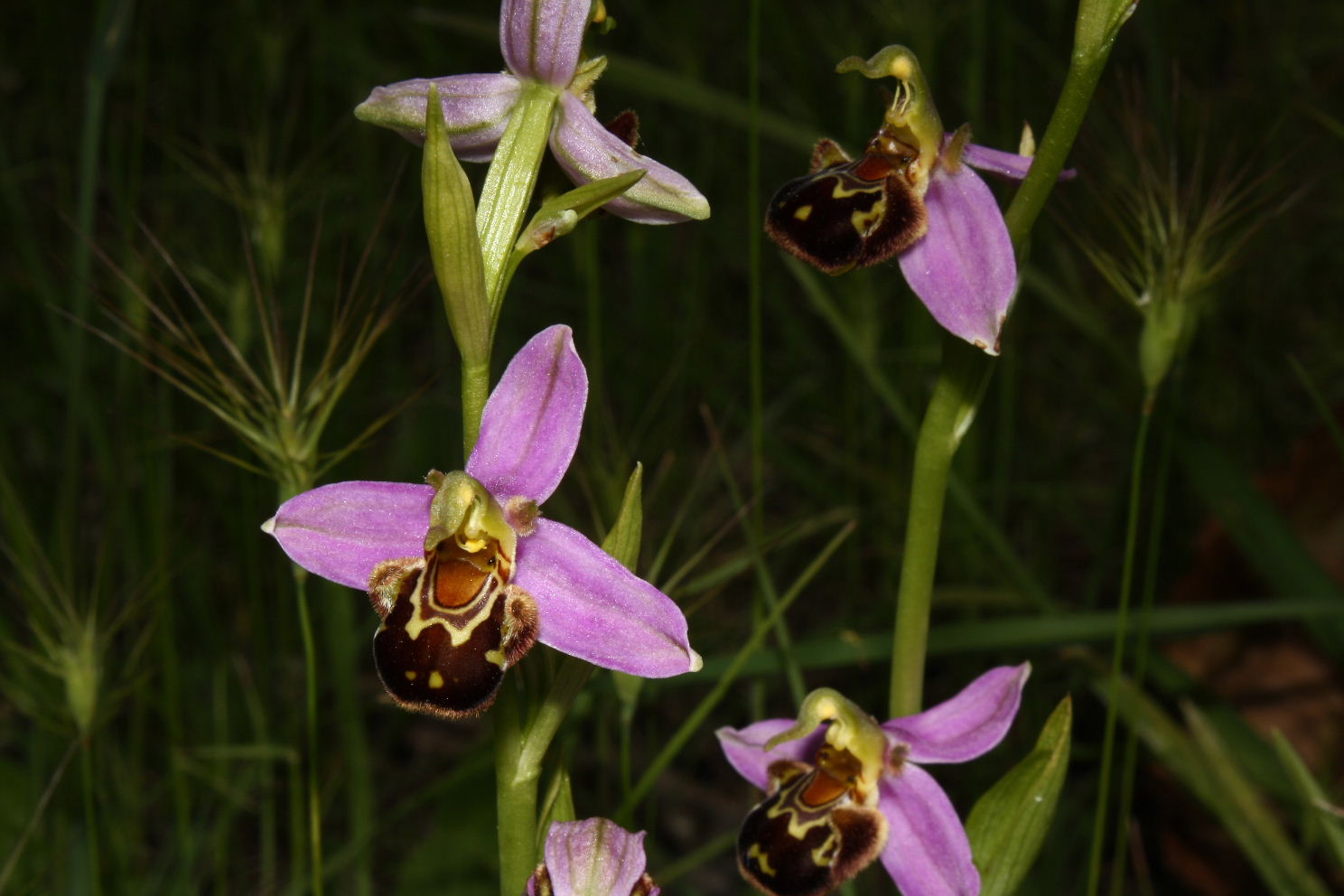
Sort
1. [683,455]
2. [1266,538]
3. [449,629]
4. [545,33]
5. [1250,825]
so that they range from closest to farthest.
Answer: [449,629] → [545,33] → [1250,825] → [1266,538] → [683,455]

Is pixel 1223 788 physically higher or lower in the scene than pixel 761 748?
lower

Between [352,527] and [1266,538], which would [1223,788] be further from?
[352,527]

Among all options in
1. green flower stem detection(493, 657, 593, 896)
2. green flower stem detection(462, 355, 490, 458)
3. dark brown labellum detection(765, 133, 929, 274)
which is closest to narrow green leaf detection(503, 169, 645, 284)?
green flower stem detection(462, 355, 490, 458)

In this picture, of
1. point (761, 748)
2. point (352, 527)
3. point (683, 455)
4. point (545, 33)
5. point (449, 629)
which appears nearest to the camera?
point (449, 629)

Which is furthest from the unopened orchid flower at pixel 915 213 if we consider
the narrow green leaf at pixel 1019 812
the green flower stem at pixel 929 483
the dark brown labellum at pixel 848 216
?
the narrow green leaf at pixel 1019 812

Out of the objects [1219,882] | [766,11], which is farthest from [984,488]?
[766,11]

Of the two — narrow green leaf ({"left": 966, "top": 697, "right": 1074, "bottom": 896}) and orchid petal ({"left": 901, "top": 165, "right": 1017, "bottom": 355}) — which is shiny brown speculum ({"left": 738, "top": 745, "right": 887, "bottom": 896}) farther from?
orchid petal ({"left": 901, "top": 165, "right": 1017, "bottom": 355})

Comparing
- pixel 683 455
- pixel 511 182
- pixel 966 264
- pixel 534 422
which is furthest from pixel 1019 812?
pixel 683 455

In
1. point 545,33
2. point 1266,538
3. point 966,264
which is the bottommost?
point 1266,538
